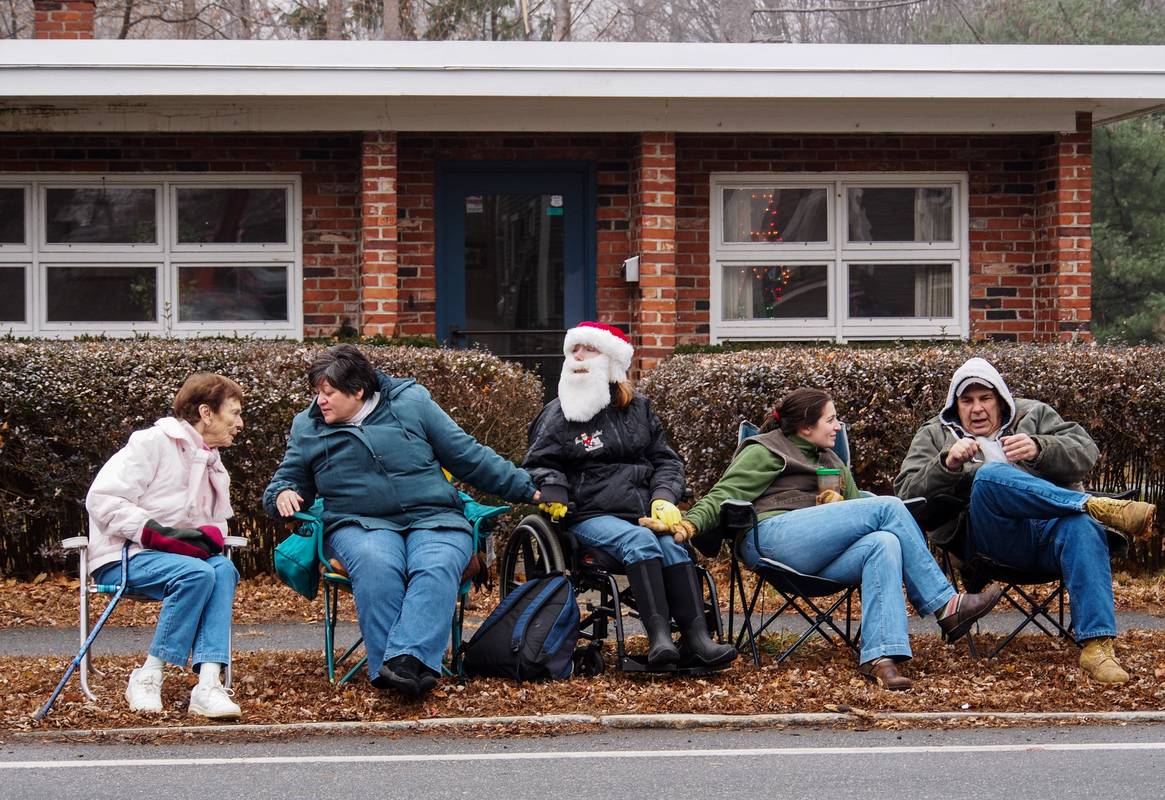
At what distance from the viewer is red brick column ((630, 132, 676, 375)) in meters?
11.5

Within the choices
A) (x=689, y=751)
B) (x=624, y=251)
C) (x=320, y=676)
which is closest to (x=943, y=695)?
(x=689, y=751)

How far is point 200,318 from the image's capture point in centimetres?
1192

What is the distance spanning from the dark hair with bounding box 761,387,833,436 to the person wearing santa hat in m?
0.50

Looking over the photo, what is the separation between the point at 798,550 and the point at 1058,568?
108cm

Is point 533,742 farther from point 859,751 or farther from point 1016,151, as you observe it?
point 1016,151

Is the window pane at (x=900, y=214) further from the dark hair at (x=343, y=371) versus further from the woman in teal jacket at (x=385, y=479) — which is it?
the dark hair at (x=343, y=371)

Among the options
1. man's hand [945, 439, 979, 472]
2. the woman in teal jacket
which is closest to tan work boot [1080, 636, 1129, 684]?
man's hand [945, 439, 979, 472]

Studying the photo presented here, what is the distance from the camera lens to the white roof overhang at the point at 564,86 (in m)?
10.9

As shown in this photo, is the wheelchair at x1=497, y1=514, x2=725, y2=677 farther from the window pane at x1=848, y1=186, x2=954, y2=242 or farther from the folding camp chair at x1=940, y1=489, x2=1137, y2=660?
the window pane at x1=848, y1=186, x2=954, y2=242

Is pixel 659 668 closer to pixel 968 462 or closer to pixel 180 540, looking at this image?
pixel 968 462

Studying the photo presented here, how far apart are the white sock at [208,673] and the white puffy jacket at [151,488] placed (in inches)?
21.3

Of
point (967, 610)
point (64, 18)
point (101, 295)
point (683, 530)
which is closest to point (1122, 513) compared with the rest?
point (967, 610)

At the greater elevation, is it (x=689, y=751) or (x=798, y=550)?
(x=798, y=550)

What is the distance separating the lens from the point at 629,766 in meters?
5.17
